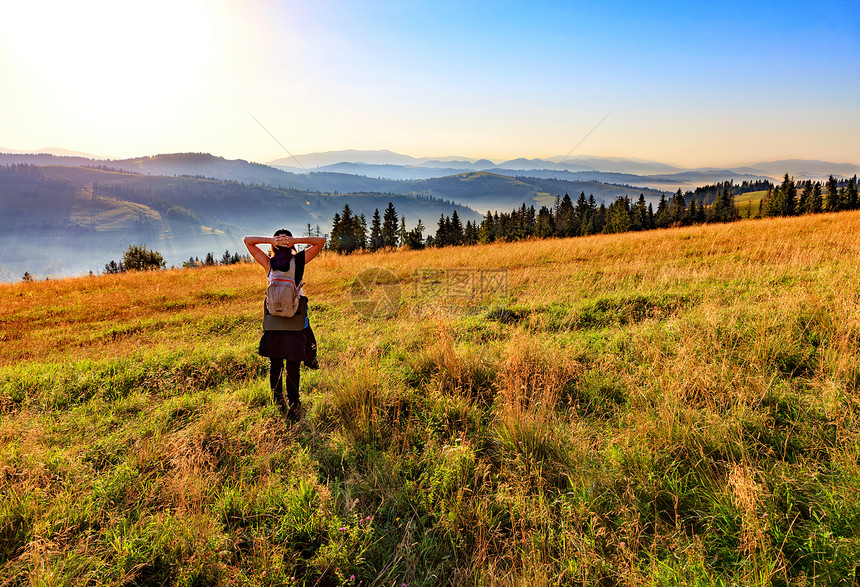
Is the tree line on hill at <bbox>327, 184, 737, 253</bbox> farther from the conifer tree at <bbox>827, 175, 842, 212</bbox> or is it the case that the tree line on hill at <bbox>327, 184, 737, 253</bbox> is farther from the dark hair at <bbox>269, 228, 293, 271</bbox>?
the dark hair at <bbox>269, 228, 293, 271</bbox>

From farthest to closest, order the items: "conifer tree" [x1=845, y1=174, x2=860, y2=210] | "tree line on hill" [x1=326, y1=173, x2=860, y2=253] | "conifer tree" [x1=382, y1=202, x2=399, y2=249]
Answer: "conifer tree" [x1=845, y1=174, x2=860, y2=210] < "tree line on hill" [x1=326, y1=173, x2=860, y2=253] < "conifer tree" [x1=382, y1=202, x2=399, y2=249]

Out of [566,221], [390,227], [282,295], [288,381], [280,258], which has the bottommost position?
[288,381]

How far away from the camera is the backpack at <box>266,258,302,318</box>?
4.18 meters

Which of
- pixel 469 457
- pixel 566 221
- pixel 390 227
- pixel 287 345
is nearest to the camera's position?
pixel 469 457

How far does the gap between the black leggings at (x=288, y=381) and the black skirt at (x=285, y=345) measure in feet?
0.38

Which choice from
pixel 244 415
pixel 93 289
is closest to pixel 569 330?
pixel 244 415

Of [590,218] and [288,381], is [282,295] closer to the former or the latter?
[288,381]

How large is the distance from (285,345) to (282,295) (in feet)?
2.10

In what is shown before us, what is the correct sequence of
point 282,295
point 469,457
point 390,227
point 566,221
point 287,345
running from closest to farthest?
point 469,457 < point 282,295 < point 287,345 < point 390,227 < point 566,221

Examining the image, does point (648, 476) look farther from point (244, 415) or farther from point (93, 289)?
point (93, 289)

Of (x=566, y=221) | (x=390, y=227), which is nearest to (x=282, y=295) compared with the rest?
(x=390, y=227)

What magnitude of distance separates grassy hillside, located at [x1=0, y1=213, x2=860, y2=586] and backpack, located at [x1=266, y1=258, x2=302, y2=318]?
1139 millimetres

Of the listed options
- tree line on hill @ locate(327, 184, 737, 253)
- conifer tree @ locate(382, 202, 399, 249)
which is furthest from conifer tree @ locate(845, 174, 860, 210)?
Answer: conifer tree @ locate(382, 202, 399, 249)

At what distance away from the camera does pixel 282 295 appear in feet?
13.7
